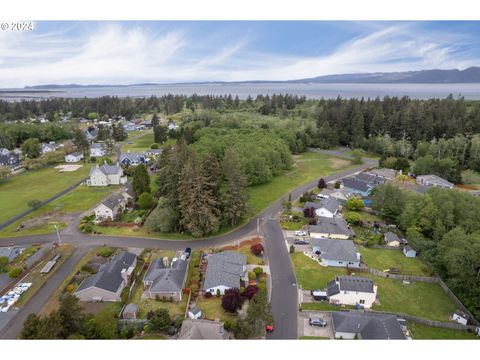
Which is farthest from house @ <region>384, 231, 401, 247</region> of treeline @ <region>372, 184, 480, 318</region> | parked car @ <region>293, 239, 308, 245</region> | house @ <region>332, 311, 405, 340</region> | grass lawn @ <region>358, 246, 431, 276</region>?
house @ <region>332, 311, 405, 340</region>

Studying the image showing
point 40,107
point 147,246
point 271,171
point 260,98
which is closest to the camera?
point 147,246

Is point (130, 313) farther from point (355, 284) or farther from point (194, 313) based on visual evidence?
point (355, 284)

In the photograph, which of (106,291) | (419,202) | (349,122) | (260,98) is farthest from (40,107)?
(419,202)

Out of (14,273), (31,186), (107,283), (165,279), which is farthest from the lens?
(31,186)

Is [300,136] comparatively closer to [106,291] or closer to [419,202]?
[419,202]

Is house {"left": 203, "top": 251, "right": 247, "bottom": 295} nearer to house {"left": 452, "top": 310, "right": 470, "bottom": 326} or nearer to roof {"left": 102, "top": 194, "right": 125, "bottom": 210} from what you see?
house {"left": 452, "top": 310, "right": 470, "bottom": 326}

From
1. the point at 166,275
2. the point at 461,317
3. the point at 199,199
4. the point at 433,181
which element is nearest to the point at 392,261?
the point at 461,317
